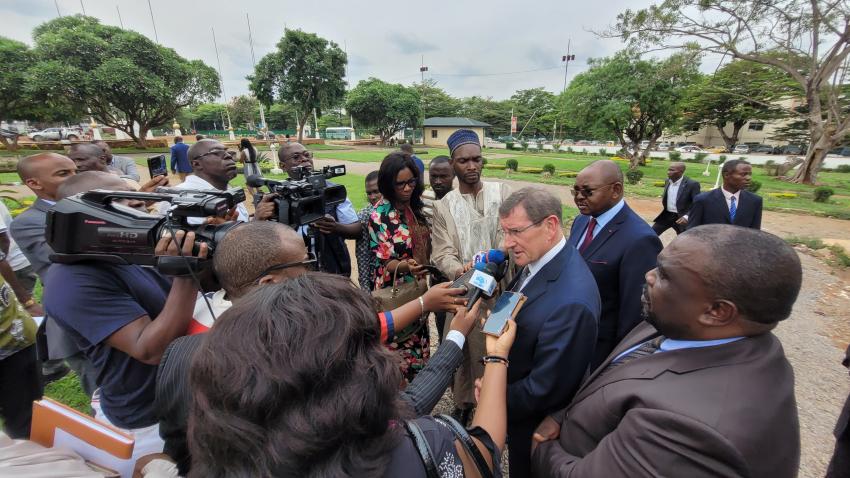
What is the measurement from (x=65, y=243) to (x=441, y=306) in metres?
1.58

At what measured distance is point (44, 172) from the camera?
9.09 feet

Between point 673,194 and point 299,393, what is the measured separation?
304 inches

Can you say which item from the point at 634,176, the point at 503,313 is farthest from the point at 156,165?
the point at 634,176

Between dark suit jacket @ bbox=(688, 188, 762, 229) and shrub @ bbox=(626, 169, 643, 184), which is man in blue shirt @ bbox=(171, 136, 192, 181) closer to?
dark suit jacket @ bbox=(688, 188, 762, 229)

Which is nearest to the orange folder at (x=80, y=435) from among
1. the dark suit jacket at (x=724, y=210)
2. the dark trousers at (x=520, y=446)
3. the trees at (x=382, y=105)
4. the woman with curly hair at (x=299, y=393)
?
the woman with curly hair at (x=299, y=393)

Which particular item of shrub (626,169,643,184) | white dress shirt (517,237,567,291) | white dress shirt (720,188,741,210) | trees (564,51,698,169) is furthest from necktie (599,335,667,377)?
trees (564,51,698,169)

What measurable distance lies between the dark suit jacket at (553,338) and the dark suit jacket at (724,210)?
13.2ft

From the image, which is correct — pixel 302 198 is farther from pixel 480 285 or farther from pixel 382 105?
pixel 382 105

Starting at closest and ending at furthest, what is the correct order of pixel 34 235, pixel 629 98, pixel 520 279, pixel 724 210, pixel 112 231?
pixel 112 231, pixel 520 279, pixel 34 235, pixel 724 210, pixel 629 98

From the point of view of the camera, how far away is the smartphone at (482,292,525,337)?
1605 mm

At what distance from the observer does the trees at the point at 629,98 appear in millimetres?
22016

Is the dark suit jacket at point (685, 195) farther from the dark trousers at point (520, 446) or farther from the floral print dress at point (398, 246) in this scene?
the dark trousers at point (520, 446)

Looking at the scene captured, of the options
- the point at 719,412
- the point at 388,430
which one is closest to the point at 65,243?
the point at 388,430

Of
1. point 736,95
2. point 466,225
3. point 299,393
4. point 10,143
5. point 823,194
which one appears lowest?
point 823,194
